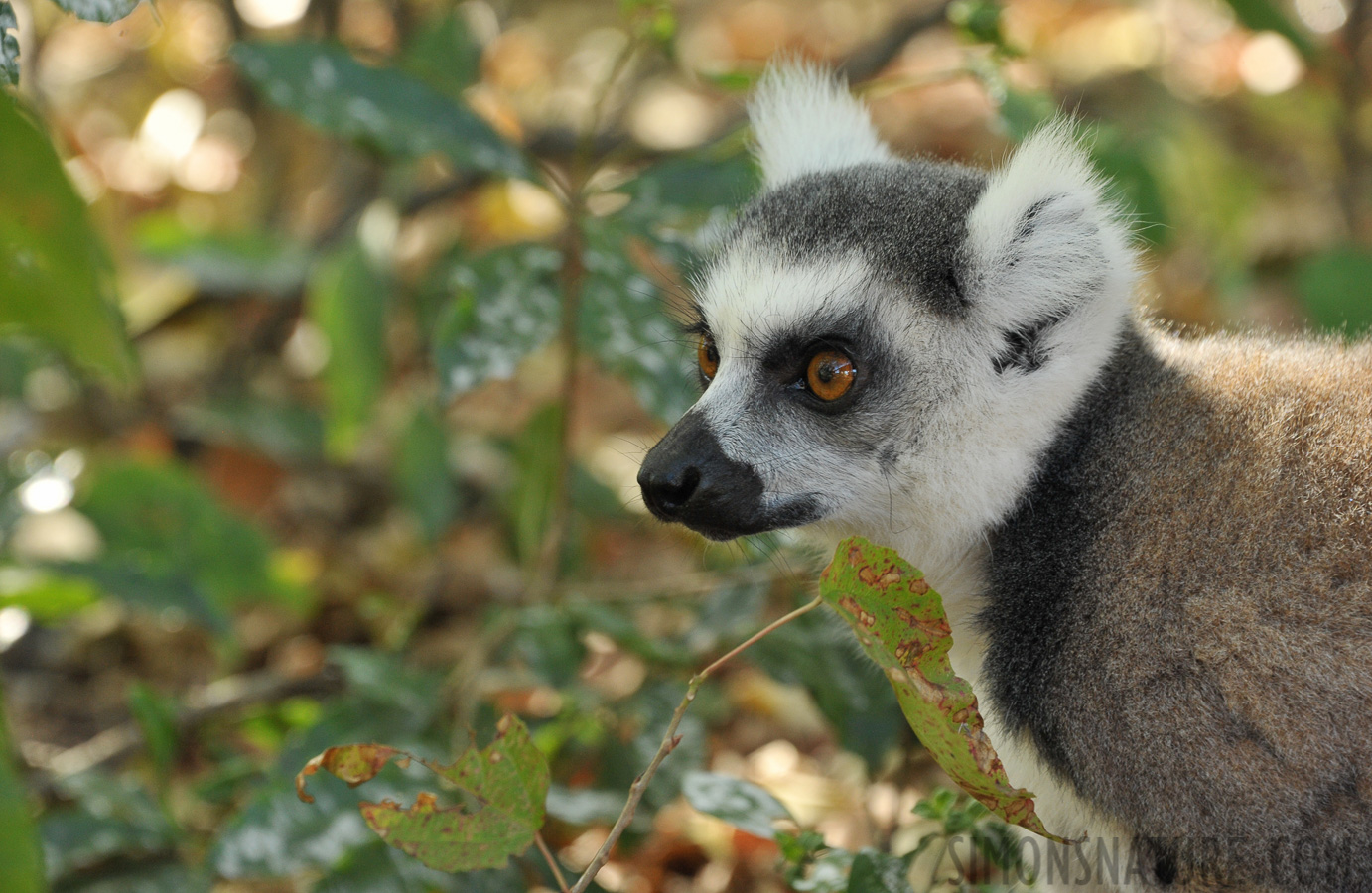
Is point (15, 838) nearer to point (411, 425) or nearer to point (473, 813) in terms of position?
point (473, 813)

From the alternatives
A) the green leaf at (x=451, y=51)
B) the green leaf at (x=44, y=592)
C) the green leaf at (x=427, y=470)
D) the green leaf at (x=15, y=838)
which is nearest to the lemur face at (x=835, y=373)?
the green leaf at (x=15, y=838)

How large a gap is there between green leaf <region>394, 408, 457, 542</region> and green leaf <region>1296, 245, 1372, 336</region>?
A: 3163mm

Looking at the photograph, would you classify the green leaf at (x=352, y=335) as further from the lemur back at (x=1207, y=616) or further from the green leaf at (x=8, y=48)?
the lemur back at (x=1207, y=616)

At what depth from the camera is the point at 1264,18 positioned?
340 centimetres

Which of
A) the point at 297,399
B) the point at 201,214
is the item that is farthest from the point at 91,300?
the point at 201,214

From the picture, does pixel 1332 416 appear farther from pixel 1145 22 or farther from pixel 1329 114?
pixel 1145 22

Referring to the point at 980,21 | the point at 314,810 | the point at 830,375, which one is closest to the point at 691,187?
the point at 980,21

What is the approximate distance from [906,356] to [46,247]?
69.7 inches

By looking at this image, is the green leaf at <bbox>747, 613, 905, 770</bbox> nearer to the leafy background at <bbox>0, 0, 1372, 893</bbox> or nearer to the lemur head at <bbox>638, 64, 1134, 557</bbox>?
the leafy background at <bbox>0, 0, 1372, 893</bbox>

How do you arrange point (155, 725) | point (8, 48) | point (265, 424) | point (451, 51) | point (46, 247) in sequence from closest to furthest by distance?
1. point (46, 247)
2. point (8, 48)
3. point (155, 725)
4. point (451, 51)
5. point (265, 424)

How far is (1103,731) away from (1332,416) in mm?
832

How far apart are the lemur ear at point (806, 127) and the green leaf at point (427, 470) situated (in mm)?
1626

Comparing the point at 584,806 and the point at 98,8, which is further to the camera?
the point at 584,806

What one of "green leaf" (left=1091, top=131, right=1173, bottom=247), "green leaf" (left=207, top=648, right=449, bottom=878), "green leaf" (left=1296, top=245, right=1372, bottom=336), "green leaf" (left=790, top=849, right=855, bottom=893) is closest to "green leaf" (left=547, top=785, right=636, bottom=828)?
"green leaf" (left=207, top=648, right=449, bottom=878)
